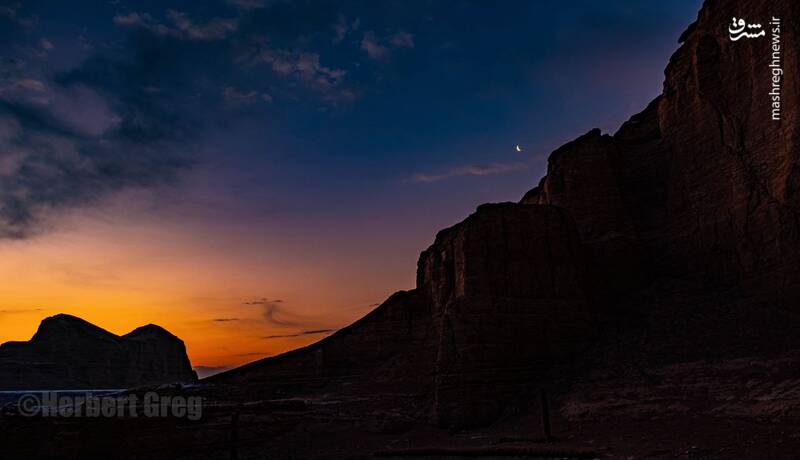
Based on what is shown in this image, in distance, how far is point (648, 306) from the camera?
33.9 meters

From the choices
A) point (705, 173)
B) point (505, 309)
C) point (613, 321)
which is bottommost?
point (613, 321)

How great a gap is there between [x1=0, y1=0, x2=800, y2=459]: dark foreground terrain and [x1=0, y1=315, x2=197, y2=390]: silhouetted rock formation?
164188mm

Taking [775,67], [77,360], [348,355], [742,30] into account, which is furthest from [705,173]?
[77,360]

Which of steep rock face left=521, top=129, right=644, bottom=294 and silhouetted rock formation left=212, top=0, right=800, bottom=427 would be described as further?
steep rock face left=521, top=129, right=644, bottom=294

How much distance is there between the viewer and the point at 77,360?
185250 mm

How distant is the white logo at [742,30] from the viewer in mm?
30531

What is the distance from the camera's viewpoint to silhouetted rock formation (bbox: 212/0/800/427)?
28.1m

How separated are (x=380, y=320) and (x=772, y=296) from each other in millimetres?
26912

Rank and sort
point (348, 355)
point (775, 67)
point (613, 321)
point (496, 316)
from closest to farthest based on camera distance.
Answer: point (775, 67)
point (496, 316)
point (613, 321)
point (348, 355)

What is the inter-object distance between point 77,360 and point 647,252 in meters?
194

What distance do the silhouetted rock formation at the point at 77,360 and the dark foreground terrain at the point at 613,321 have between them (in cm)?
16419

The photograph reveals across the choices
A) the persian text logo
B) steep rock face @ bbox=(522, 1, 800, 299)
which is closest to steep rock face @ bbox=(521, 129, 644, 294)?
steep rock face @ bbox=(522, 1, 800, 299)

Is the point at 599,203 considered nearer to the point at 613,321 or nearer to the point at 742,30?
the point at 613,321

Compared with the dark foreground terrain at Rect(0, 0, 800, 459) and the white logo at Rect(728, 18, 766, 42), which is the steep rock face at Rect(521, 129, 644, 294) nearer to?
the dark foreground terrain at Rect(0, 0, 800, 459)
